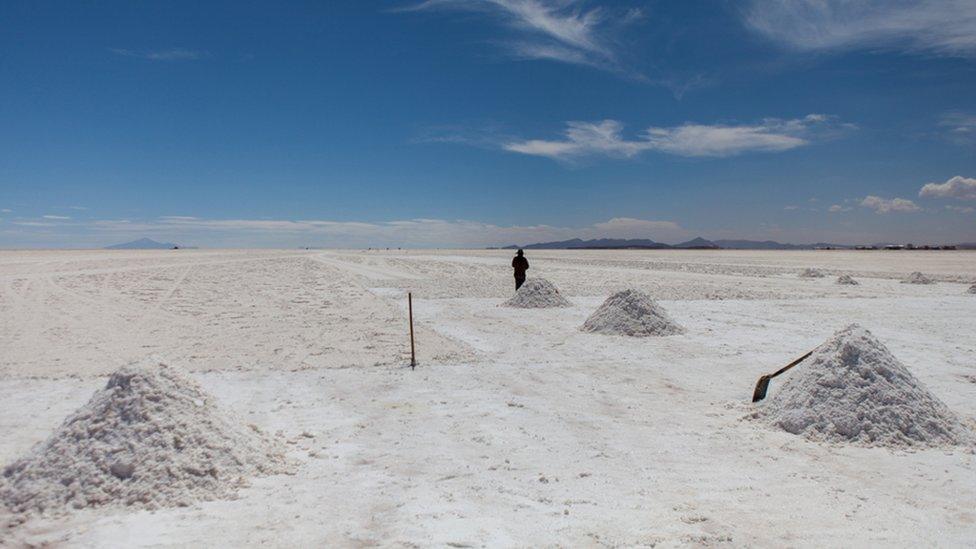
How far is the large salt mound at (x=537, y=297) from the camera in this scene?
50.7ft

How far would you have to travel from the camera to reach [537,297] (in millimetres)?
15617

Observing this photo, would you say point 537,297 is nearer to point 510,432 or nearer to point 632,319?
point 632,319

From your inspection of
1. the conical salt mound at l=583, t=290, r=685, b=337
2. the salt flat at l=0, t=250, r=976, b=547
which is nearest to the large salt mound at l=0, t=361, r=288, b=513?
the salt flat at l=0, t=250, r=976, b=547

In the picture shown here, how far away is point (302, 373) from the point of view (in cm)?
818

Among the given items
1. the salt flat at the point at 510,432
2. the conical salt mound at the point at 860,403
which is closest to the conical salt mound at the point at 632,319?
the salt flat at the point at 510,432

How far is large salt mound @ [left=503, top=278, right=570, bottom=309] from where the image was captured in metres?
15.5

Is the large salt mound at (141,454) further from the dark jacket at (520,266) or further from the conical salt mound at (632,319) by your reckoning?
the dark jacket at (520,266)

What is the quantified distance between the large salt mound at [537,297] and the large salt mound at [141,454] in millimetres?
10950

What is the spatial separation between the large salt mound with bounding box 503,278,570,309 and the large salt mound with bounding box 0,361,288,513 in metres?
10.9

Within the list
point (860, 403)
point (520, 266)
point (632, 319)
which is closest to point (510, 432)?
point (860, 403)

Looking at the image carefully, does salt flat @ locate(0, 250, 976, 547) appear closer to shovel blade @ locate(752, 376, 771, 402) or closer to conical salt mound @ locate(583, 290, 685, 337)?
shovel blade @ locate(752, 376, 771, 402)

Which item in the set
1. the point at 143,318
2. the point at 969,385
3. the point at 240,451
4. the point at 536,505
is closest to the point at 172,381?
the point at 240,451

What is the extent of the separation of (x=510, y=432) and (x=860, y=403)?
10.6 ft

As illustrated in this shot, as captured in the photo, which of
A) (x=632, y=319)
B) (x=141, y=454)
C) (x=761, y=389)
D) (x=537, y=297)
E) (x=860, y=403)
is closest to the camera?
(x=141, y=454)
